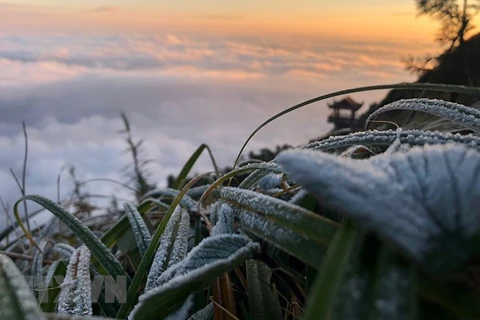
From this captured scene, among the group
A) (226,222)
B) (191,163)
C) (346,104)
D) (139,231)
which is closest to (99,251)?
(139,231)

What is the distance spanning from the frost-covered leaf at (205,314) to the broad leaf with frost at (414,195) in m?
0.22

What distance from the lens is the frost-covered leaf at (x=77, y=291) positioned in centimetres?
38

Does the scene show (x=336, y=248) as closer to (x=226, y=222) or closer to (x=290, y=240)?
(x=290, y=240)

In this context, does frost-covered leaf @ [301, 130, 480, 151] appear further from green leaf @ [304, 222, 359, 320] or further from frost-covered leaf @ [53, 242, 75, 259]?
frost-covered leaf @ [53, 242, 75, 259]

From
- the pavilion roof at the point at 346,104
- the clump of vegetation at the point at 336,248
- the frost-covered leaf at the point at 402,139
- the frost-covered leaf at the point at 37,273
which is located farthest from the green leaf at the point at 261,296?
the pavilion roof at the point at 346,104

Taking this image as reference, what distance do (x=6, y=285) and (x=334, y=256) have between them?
0.15 m

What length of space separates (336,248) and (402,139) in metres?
0.17

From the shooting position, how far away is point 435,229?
18cm

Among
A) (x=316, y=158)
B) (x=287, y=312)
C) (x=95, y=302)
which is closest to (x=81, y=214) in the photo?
(x=95, y=302)

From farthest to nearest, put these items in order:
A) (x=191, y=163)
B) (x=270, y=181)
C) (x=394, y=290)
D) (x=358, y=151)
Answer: (x=191, y=163) → (x=270, y=181) → (x=358, y=151) → (x=394, y=290)

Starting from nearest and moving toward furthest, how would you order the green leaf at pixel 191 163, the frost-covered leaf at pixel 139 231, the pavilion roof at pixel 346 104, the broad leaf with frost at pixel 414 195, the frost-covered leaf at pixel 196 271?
the broad leaf with frost at pixel 414 195 → the frost-covered leaf at pixel 196 271 → the frost-covered leaf at pixel 139 231 → the green leaf at pixel 191 163 → the pavilion roof at pixel 346 104

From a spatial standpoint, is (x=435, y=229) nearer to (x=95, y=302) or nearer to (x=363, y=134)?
(x=363, y=134)

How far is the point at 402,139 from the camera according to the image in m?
0.35

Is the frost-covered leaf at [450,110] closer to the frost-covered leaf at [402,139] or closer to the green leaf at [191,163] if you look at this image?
the frost-covered leaf at [402,139]
